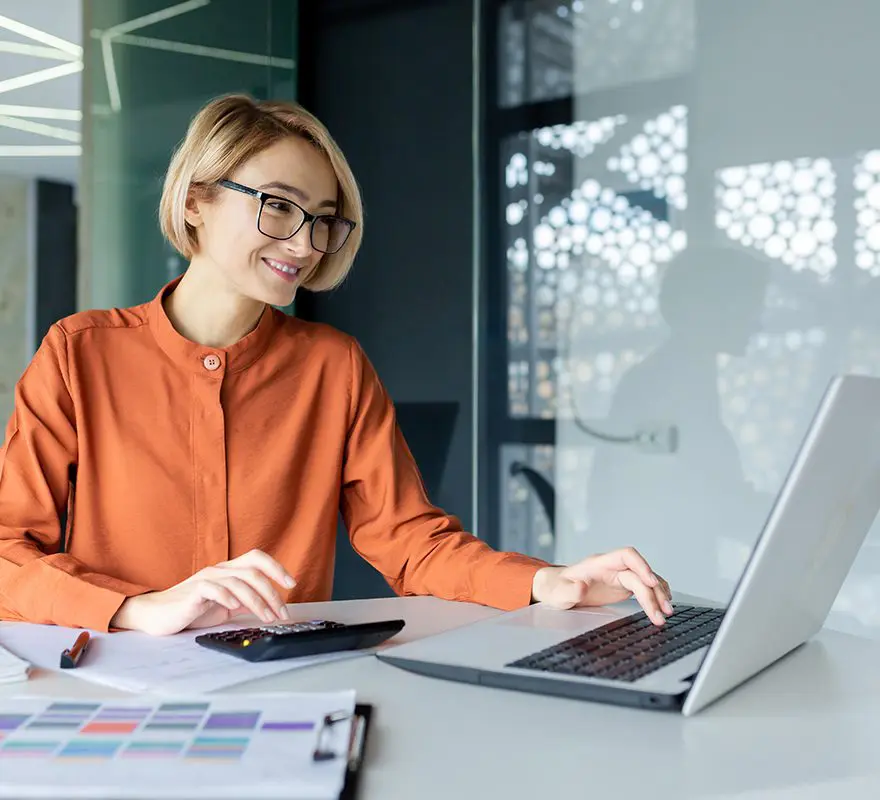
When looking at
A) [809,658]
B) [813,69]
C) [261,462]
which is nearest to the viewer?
[809,658]

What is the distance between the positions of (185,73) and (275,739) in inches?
113

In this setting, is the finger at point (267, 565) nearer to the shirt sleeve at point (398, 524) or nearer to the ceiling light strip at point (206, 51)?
the shirt sleeve at point (398, 524)

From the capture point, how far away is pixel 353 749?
2.45ft

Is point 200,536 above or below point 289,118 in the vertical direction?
below

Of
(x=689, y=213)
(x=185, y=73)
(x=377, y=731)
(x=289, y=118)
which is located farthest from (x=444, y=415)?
(x=377, y=731)

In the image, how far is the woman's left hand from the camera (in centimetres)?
121

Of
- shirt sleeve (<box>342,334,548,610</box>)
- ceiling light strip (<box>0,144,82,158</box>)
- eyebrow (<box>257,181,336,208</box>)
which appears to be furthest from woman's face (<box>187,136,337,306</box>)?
ceiling light strip (<box>0,144,82,158</box>)

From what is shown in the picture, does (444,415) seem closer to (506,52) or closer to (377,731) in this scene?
(506,52)

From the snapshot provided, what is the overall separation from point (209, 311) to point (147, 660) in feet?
2.59

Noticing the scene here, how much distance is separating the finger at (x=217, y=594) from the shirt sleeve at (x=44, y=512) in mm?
120

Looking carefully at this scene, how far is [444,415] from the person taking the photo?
3.55 metres

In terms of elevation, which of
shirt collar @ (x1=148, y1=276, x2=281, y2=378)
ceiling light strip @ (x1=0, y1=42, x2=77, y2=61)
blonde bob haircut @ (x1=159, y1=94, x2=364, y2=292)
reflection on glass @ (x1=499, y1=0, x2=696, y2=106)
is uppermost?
reflection on glass @ (x1=499, y1=0, x2=696, y2=106)

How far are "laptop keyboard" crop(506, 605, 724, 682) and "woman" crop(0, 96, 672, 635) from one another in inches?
11.2

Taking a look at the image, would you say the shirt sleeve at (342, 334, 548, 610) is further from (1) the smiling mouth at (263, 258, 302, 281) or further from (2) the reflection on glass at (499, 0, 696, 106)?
(2) the reflection on glass at (499, 0, 696, 106)
